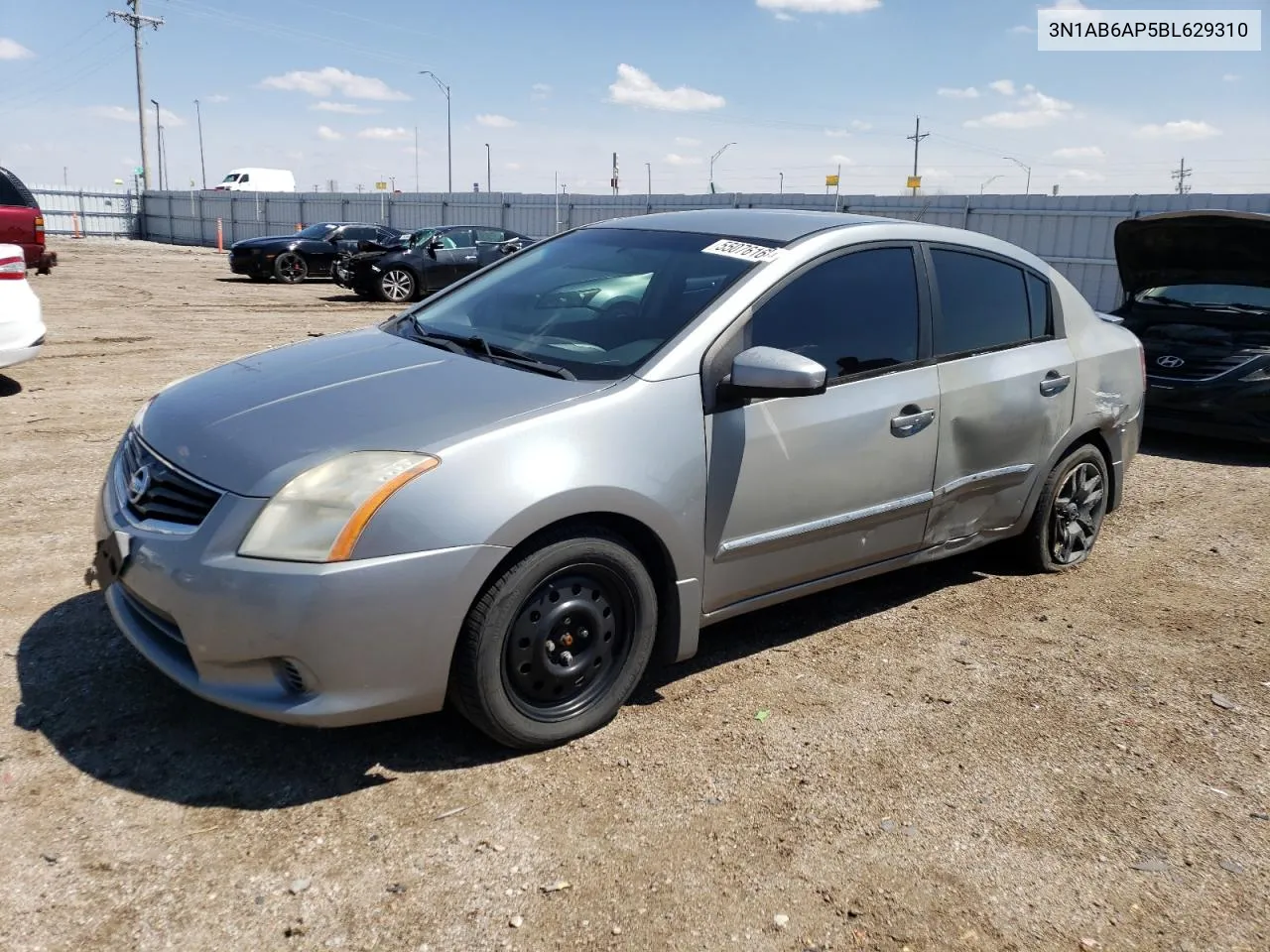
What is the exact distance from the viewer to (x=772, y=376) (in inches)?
131

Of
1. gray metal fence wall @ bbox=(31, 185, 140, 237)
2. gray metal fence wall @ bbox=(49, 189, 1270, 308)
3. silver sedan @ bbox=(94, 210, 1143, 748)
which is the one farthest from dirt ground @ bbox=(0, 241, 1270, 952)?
gray metal fence wall @ bbox=(31, 185, 140, 237)

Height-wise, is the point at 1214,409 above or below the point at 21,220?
below

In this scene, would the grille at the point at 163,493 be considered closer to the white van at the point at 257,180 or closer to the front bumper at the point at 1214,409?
the front bumper at the point at 1214,409

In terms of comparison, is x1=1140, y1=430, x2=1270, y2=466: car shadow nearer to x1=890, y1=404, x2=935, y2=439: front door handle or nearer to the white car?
x1=890, y1=404, x2=935, y2=439: front door handle

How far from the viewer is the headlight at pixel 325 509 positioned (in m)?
2.75

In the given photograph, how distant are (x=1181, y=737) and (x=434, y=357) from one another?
2.91 metres

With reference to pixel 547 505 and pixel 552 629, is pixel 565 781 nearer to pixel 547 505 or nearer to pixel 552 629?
pixel 552 629

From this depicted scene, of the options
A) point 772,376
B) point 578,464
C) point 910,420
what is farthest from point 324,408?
point 910,420

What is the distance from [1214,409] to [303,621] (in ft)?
23.7

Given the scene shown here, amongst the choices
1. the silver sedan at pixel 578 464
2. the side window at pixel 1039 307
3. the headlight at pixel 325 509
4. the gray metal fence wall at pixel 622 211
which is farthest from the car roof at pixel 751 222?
the gray metal fence wall at pixel 622 211

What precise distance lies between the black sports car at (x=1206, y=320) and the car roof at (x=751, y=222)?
4.65 metres

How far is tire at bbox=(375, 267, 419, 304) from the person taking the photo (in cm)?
1830

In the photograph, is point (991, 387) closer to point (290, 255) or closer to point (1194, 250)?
point (1194, 250)

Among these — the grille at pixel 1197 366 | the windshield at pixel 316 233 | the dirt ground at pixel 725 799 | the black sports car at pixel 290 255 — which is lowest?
the dirt ground at pixel 725 799
